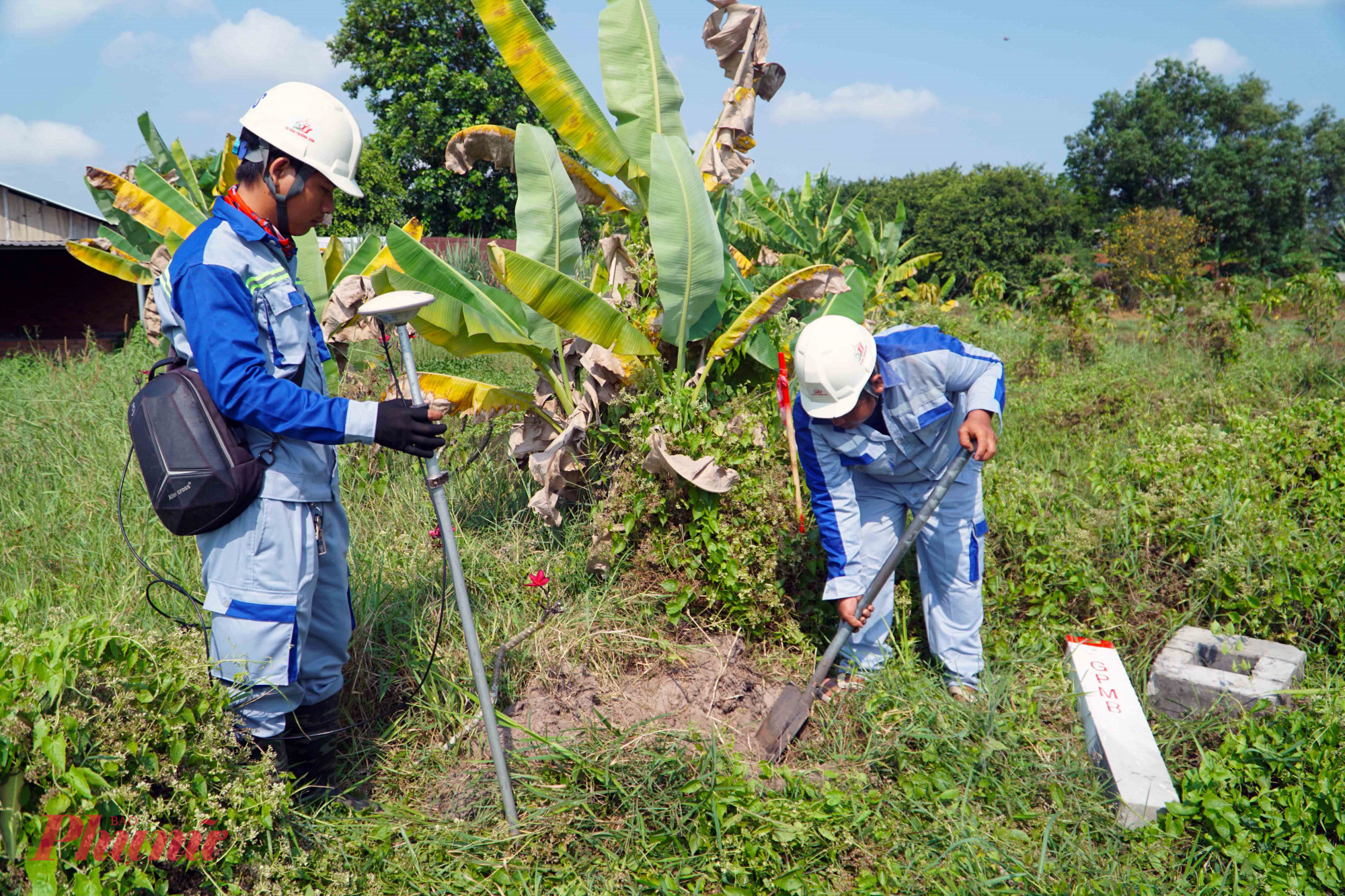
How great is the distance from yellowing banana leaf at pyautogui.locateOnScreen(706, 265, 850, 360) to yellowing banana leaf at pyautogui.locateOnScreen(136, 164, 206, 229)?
4235mm

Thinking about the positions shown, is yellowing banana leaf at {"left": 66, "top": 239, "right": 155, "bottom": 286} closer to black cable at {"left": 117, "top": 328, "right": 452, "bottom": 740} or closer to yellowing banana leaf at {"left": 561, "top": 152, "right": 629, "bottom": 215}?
black cable at {"left": 117, "top": 328, "right": 452, "bottom": 740}

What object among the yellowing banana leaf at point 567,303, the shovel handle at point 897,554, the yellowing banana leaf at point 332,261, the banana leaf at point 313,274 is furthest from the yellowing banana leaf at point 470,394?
the shovel handle at point 897,554

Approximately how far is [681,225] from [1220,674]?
282 centimetres

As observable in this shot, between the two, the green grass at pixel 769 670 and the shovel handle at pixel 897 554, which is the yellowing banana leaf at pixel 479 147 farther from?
the shovel handle at pixel 897 554

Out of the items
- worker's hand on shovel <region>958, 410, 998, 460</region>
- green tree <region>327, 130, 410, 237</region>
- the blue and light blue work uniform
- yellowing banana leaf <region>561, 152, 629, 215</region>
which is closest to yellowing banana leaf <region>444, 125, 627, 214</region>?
yellowing banana leaf <region>561, 152, 629, 215</region>

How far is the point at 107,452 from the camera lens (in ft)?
16.6

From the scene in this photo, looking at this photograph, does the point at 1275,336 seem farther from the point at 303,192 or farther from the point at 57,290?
the point at 57,290

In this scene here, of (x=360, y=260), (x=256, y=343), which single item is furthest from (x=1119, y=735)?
(x=360, y=260)

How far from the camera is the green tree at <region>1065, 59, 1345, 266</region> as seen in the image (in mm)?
33406

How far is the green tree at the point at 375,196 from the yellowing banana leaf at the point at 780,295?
50.7 ft

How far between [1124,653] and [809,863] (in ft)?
6.50

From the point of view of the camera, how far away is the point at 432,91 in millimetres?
21047

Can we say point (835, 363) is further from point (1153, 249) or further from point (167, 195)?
point (1153, 249)

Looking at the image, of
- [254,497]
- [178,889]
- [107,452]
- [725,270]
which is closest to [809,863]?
[178,889]
